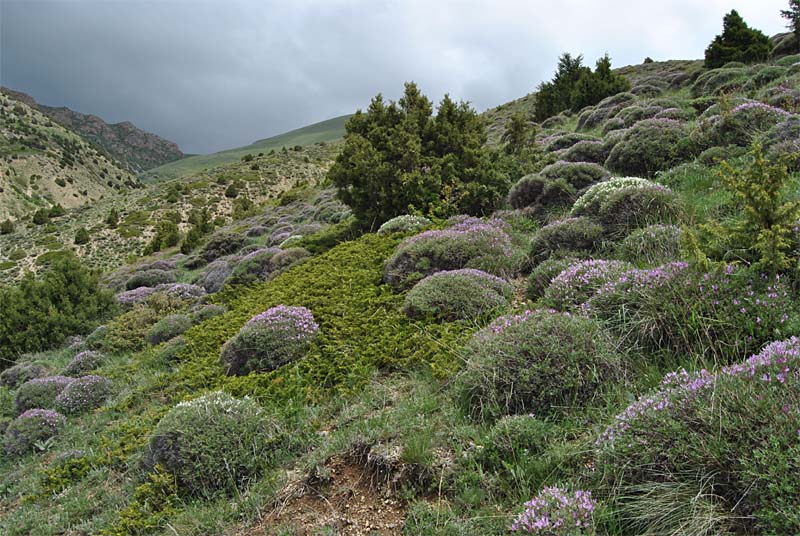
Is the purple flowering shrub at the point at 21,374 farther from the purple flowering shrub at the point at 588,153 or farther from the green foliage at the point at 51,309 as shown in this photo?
the purple flowering shrub at the point at 588,153

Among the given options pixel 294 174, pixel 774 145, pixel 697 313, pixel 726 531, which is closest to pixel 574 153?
pixel 774 145

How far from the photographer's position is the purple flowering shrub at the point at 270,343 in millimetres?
6094

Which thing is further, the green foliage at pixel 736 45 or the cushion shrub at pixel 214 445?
the green foliage at pixel 736 45

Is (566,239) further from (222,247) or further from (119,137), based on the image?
(119,137)

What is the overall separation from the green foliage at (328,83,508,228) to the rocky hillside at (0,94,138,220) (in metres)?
58.3

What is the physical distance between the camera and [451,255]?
24.0 feet

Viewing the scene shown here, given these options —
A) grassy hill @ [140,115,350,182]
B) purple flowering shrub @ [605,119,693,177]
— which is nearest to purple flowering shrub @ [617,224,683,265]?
purple flowering shrub @ [605,119,693,177]

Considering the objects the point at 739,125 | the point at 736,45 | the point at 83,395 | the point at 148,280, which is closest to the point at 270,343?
the point at 83,395

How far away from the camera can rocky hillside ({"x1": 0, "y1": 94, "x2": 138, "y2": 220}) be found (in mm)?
57000

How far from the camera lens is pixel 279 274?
11383mm

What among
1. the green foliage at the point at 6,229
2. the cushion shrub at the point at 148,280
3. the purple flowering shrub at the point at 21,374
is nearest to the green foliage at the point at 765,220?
the purple flowering shrub at the point at 21,374

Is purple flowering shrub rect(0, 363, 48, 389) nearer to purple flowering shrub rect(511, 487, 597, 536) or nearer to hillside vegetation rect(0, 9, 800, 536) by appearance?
hillside vegetation rect(0, 9, 800, 536)

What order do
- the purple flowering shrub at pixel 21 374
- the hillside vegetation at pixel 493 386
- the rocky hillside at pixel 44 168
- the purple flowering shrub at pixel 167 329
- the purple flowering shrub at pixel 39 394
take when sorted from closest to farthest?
the hillside vegetation at pixel 493 386 → the purple flowering shrub at pixel 39 394 → the purple flowering shrub at pixel 167 329 → the purple flowering shrub at pixel 21 374 → the rocky hillside at pixel 44 168

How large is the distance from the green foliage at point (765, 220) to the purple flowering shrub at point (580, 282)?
1085 millimetres
